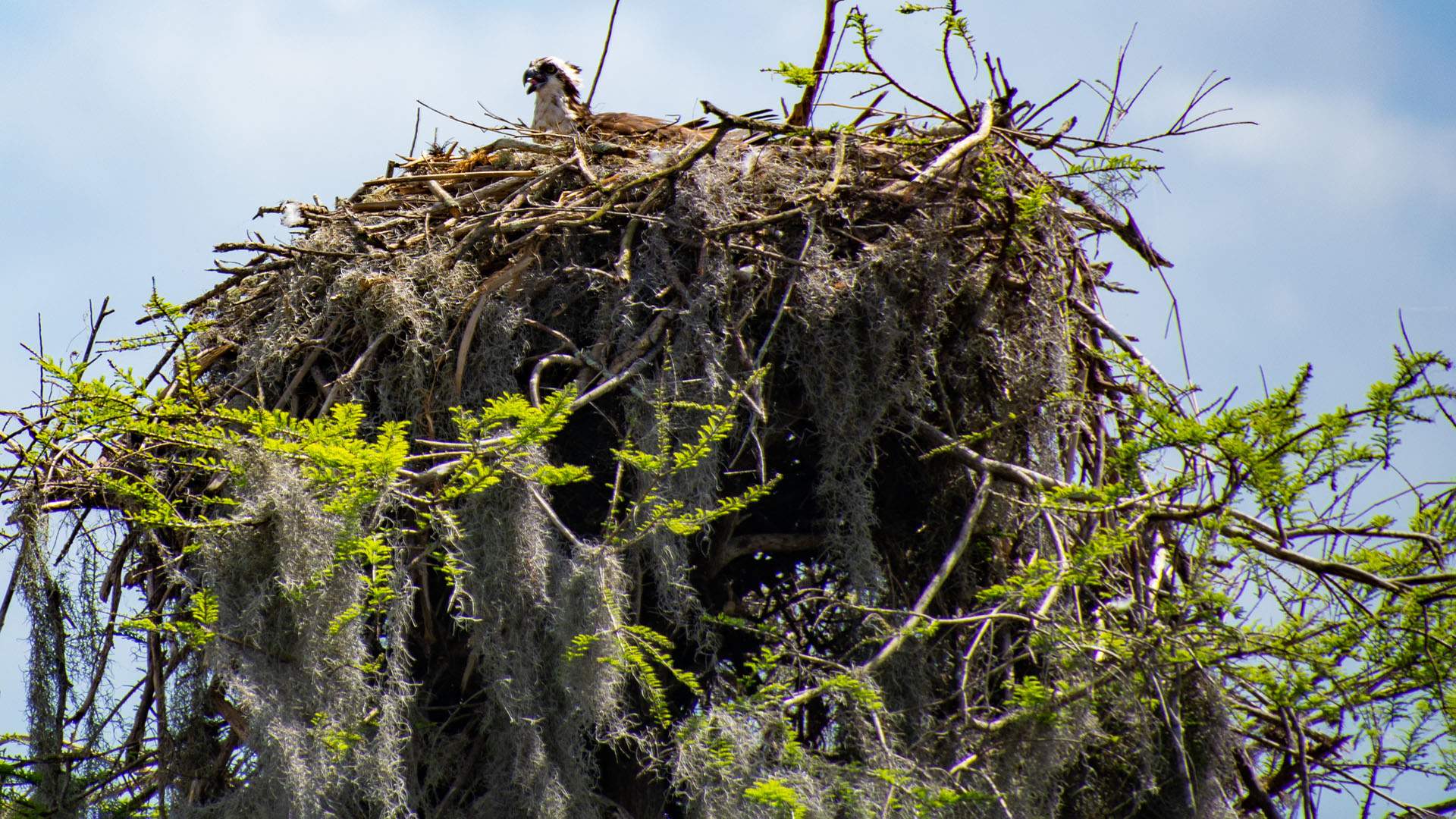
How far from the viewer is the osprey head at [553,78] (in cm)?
672

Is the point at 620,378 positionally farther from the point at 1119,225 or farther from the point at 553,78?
the point at 553,78

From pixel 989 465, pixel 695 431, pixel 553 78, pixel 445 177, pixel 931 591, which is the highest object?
pixel 553 78

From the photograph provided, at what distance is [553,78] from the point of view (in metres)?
6.74

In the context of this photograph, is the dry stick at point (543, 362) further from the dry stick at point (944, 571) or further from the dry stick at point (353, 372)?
the dry stick at point (944, 571)

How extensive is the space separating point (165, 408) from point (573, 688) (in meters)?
1.19

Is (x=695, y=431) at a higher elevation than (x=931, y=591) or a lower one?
higher

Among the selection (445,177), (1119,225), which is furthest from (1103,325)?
(445,177)

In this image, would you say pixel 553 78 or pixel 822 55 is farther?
pixel 553 78

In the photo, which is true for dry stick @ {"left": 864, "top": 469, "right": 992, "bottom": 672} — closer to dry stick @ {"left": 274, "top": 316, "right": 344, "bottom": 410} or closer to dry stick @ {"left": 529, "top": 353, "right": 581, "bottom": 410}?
dry stick @ {"left": 529, "top": 353, "right": 581, "bottom": 410}

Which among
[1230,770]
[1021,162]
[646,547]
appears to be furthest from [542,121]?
[1230,770]

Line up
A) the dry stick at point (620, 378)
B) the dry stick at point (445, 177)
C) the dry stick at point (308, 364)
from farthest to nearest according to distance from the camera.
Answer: the dry stick at point (445, 177) → the dry stick at point (308, 364) → the dry stick at point (620, 378)

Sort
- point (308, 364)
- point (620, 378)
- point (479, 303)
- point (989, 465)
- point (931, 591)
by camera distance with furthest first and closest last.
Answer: point (308, 364) → point (479, 303) → point (989, 465) → point (620, 378) → point (931, 591)

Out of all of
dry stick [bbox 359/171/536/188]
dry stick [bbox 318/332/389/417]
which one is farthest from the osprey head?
dry stick [bbox 318/332/389/417]

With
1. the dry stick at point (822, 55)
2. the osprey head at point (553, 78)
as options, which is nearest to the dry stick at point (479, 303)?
the dry stick at point (822, 55)
